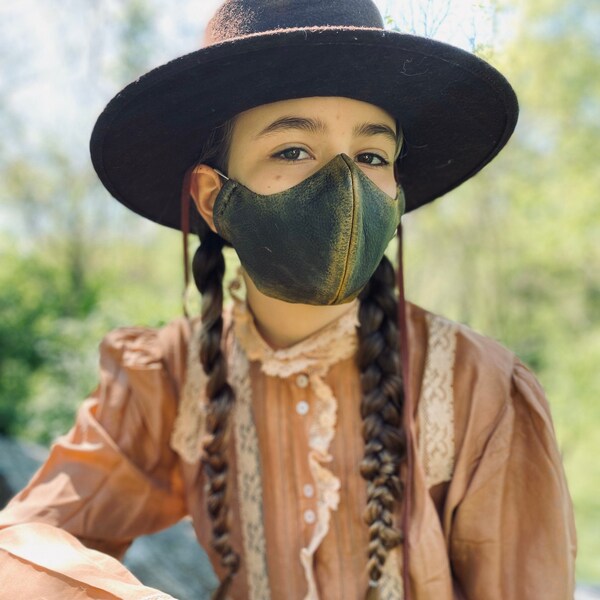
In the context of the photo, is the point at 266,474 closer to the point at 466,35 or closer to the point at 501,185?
the point at 466,35

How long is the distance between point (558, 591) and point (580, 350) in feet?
32.3

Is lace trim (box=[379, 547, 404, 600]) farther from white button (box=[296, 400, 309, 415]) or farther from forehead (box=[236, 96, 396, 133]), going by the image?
forehead (box=[236, 96, 396, 133])

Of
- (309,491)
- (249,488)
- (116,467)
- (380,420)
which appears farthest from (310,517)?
(116,467)

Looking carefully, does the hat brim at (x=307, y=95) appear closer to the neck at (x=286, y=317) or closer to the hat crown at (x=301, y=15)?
the hat crown at (x=301, y=15)

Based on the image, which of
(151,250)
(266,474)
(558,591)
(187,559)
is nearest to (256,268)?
(266,474)

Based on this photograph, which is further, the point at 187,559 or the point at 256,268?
the point at 187,559

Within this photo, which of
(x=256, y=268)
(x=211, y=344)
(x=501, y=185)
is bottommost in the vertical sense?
(x=211, y=344)

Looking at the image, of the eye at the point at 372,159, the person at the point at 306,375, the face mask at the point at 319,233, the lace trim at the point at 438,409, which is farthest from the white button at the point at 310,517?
the eye at the point at 372,159

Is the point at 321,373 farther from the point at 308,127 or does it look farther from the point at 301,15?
the point at 301,15

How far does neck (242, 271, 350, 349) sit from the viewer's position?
1.72m

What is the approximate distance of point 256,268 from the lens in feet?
5.02

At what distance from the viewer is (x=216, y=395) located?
1.81 m

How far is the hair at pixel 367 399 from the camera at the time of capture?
159 centimetres

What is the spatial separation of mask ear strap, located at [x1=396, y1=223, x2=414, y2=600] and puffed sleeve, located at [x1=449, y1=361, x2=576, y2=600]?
11 cm
